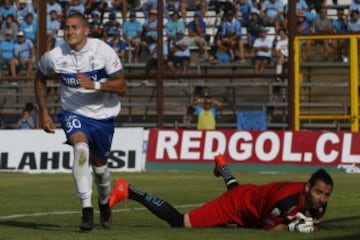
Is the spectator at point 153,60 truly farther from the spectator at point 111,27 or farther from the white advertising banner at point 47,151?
the white advertising banner at point 47,151

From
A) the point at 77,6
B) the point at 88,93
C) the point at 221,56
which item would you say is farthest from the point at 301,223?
the point at 77,6

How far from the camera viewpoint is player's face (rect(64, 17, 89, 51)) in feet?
39.8

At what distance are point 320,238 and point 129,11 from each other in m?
22.2

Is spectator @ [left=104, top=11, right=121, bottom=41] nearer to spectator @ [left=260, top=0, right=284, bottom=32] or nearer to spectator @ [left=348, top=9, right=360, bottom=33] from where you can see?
spectator @ [left=260, top=0, right=284, bottom=32]

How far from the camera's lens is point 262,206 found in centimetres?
1155

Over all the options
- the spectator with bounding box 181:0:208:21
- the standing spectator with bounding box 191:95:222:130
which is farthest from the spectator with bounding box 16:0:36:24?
the standing spectator with bounding box 191:95:222:130

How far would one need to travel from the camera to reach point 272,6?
101ft

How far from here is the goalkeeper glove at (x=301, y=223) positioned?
1131cm

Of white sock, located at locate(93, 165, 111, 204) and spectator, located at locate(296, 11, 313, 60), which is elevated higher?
spectator, located at locate(296, 11, 313, 60)

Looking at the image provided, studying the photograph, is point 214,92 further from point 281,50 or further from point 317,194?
point 317,194

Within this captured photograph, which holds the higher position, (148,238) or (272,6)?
(272,6)

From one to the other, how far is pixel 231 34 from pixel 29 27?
5.67m

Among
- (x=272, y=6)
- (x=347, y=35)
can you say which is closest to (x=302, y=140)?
(x=347, y=35)

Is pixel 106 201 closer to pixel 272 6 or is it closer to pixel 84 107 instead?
pixel 84 107
